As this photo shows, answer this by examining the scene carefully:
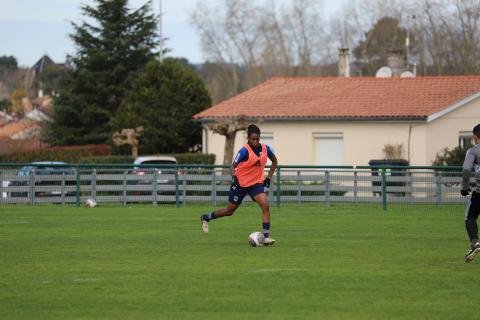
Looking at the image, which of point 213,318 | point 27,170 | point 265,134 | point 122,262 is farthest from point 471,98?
point 213,318

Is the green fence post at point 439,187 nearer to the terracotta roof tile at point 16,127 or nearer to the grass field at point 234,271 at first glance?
the grass field at point 234,271

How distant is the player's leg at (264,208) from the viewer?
18250 millimetres

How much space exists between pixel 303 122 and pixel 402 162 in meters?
5.97

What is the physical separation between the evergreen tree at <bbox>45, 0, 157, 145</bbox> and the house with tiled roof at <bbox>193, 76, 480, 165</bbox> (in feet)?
55.2

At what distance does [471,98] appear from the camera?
149 ft

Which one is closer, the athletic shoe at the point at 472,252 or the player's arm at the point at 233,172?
the athletic shoe at the point at 472,252

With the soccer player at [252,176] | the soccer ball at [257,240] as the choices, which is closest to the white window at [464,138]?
the soccer player at [252,176]

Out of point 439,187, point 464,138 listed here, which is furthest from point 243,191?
point 464,138

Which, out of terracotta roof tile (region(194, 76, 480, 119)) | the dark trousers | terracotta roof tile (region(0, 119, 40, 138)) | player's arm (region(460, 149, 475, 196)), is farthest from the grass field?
terracotta roof tile (region(0, 119, 40, 138))

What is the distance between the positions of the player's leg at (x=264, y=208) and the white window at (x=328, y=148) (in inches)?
1094

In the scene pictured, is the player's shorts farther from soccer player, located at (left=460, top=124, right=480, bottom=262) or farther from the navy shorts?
the navy shorts

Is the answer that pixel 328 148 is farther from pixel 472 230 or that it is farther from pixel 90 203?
pixel 472 230

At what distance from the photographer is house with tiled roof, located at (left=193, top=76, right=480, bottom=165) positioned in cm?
4509

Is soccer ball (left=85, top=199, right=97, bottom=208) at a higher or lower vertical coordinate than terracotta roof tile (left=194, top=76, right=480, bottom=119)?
lower
